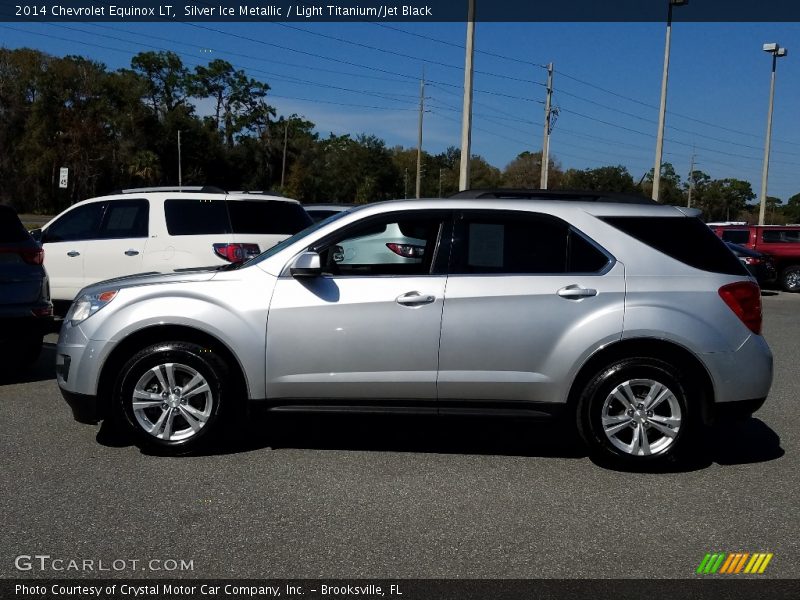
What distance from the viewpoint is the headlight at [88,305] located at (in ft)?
18.0

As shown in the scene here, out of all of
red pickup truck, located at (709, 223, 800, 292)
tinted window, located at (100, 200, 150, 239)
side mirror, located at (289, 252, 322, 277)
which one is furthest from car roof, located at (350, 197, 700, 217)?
red pickup truck, located at (709, 223, 800, 292)

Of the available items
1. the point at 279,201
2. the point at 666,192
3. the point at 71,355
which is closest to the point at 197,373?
the point at 71,355

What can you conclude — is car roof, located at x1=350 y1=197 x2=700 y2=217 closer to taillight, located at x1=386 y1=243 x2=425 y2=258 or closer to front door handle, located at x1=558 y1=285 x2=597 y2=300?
taillight, located at x1=386 y1=243 x2=425 y2=258

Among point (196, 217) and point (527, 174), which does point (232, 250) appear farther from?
point (527, 174)

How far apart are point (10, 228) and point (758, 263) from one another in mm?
18607

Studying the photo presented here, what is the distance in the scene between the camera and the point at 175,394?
5.40 meters

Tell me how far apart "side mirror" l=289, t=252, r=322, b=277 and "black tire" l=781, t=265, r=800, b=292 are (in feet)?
65.5

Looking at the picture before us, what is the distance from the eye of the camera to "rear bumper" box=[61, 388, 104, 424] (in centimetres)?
539

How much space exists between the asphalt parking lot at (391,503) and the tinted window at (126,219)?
4.54m

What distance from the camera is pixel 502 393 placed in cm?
527

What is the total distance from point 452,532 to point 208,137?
85.2m

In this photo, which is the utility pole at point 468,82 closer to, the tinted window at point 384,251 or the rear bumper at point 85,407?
the tinted window at point 384,251

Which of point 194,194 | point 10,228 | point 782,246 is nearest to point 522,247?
point 10,228

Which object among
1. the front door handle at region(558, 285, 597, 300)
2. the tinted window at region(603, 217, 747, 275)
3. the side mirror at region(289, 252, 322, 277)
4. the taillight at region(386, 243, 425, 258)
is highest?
the tinted window at region(603, 217, 747, 275)
